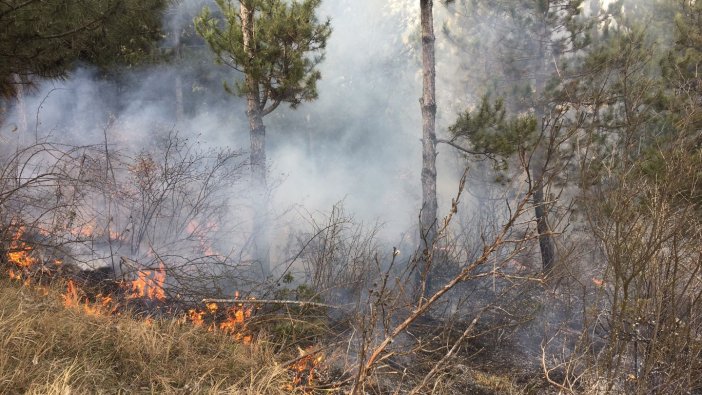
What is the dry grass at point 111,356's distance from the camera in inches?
137

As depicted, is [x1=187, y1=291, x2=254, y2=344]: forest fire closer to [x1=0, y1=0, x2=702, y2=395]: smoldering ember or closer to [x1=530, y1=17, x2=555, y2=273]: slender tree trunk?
[x1=0, y1=0, x2=702, y2=395]: smoldering ember

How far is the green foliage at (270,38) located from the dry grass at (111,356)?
4043 millimetres

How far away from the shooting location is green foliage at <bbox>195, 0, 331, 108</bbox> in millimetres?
7246

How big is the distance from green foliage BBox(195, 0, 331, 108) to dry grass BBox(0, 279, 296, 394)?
4043 millimetres

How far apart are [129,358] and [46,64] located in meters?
3.65

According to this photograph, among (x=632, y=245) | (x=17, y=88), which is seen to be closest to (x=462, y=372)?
(x=632, y=245)

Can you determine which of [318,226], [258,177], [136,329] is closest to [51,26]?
[136,329]

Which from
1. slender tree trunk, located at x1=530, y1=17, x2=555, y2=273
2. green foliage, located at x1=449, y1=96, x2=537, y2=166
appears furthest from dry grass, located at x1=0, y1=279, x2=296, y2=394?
slender tree trunk, located at x1=530, y1=17, x2=555, y2=273

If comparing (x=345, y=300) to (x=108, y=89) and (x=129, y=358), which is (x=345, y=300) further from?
(x=108, y=89)

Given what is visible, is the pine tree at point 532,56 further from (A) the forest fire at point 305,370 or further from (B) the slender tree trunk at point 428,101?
(A) the forest fire at point 305,370

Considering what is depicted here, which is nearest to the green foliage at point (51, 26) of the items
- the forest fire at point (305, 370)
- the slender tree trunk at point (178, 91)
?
the forest fire at point (305, 370)

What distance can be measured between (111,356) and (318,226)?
6226mm

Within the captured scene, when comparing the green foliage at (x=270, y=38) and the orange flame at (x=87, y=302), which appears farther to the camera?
the green foliage at (x=270, y=38)

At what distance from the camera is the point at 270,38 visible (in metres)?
7.48
